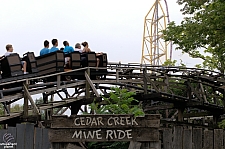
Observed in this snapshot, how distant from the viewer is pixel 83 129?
4734 millimetres

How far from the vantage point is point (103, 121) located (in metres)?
4.75

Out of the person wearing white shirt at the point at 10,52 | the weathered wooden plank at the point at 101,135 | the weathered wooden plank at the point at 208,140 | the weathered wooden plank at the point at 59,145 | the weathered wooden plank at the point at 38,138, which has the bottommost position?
the weathered wooden plank at the point at 38,138

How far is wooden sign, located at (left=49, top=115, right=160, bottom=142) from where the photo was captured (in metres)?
4.73

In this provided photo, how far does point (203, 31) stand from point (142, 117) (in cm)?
1079

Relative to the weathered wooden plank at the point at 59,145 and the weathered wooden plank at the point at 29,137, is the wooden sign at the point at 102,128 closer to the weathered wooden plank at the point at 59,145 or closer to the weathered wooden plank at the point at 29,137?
the weathered wooden plank at the point at 59,145

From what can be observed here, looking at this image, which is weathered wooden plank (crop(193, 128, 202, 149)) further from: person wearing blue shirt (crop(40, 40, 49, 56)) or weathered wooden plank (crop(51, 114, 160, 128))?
person wearing blue shirt (crop(40, 40, 49, 56))

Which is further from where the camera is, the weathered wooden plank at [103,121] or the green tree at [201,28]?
the green tree at [201,28]

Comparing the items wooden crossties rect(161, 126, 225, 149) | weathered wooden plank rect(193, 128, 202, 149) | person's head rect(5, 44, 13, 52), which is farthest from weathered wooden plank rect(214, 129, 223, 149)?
person's head rect(5, 44, 13, 52)

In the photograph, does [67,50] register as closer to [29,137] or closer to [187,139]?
[29,137]

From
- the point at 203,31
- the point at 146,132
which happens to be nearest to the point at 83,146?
the point at 146,132

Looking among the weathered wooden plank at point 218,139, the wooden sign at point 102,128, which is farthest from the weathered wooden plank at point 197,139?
the wooden sign at point 102,128

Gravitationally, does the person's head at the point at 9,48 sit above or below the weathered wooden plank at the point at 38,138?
above

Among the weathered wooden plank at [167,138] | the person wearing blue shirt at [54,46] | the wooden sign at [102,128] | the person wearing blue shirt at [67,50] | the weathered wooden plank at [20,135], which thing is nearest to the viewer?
the wooden sign at [102,128]

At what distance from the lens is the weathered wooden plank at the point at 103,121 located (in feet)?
15.5
